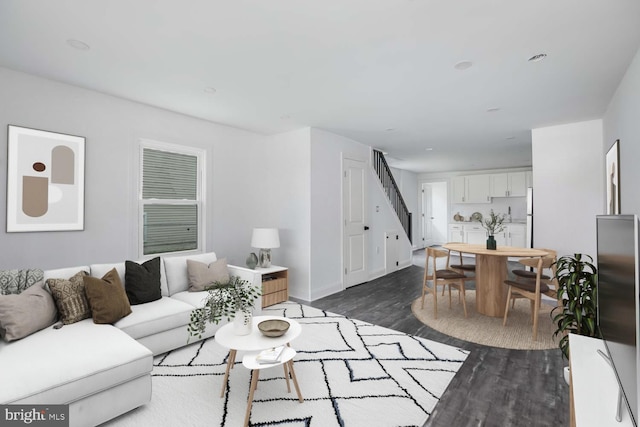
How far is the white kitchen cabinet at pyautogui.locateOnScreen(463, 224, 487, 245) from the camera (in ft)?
27.8

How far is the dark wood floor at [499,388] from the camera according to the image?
1.99 m

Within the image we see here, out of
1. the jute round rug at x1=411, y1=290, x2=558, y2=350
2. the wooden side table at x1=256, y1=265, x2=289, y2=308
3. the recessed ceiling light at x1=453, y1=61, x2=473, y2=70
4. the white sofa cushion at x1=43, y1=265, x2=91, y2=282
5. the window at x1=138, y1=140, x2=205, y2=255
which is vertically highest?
the recessed ceiling light at x1=453, y1=61, x2=473, y2=70

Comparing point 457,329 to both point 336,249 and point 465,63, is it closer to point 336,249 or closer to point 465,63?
point 336,249

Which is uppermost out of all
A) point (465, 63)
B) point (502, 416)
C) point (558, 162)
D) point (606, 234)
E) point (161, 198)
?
point (465, 63)

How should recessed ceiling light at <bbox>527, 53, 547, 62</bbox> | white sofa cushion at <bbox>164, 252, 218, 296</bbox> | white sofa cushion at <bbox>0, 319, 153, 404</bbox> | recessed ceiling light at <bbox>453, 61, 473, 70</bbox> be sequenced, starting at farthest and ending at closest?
white sofa cushion at <bbox>164, 252, 218, 296</bbox>
recessed ceiling light at <bbox>453, 61, 473, 70</bbox>
recessed ceiling light at <bbox>527, 53, 547, 62</bbox>
white sofa cushion at <bbox>0, 319, 153, 404</bbox>

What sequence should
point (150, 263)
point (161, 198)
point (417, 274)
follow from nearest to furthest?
point (150, 263) → point (161, 198) → point (417, 274)

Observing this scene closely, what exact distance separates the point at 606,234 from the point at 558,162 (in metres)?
3.95

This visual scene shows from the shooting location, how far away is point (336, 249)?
5.10m

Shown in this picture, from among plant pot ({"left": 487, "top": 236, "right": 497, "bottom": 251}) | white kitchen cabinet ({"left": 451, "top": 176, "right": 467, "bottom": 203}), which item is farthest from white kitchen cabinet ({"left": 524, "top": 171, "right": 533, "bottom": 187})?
plant pot ({"left": 487, "top": 236, "right": 497, "bottom": 251})

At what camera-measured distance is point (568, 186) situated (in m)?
4.44

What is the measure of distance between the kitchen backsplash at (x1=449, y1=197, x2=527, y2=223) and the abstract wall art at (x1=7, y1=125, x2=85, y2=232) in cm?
908

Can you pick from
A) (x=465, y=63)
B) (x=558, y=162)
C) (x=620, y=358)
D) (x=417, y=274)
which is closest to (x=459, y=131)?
(x=558, y=162)

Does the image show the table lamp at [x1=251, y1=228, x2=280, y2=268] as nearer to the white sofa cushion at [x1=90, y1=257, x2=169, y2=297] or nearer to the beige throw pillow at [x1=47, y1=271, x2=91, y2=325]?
the white sofa cushion at [x1=90, y1=257, x2=169, y2=297]

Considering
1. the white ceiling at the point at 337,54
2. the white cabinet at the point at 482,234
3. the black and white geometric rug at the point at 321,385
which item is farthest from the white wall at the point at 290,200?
the white cabinet at the point at 482,234
